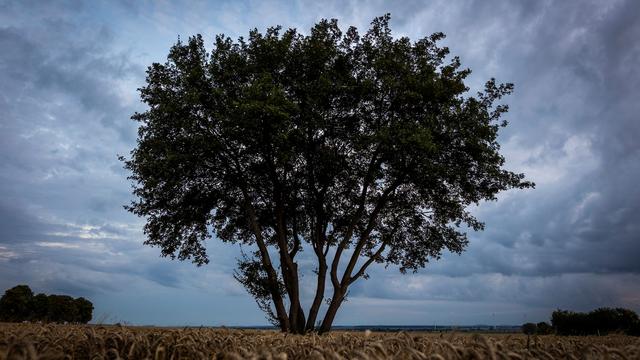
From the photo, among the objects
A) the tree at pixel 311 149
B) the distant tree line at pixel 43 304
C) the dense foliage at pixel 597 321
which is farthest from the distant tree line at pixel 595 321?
the distant tree line at pixel 43 304

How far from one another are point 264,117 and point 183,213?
296 inches

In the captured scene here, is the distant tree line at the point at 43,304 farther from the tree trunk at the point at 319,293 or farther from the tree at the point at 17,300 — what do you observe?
the tree trunk at the point at 319,293

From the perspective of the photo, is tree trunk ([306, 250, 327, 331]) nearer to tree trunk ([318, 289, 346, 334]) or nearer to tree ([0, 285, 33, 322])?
tree trunk ([318, 289, 346, 334])

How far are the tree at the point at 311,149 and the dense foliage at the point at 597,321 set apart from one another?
30.6 ft

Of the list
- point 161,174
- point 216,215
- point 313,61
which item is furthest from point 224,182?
point 313,61

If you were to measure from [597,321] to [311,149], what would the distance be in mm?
20221

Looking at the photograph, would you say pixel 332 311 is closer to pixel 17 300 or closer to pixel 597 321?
pixel 597 321

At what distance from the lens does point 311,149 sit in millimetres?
26234

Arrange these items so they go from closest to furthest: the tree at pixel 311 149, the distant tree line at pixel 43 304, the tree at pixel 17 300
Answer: the tree at pixel 311 149, the tree at pixel 17 300, the distant tree line at pixel 43 304

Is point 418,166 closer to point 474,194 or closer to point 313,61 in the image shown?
point 474,194

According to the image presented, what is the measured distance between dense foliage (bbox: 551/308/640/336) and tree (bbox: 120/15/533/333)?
932 cm

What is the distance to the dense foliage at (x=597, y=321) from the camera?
27.7 meters

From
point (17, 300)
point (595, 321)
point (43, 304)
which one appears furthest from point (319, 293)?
point (43, 304)

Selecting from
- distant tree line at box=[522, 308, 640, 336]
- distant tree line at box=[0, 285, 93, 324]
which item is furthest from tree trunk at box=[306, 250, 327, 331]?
distant tree line at box=[0, 285, 93, 324]
